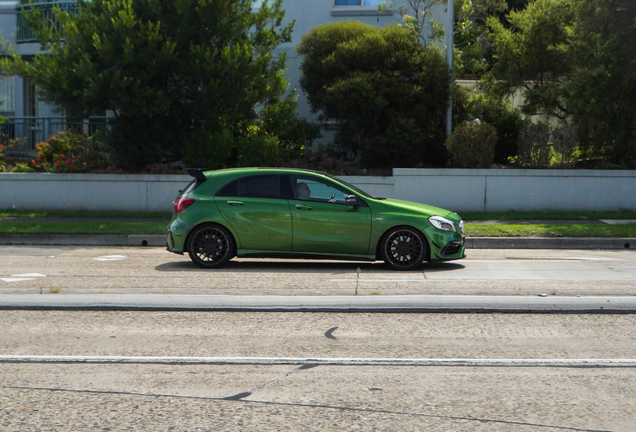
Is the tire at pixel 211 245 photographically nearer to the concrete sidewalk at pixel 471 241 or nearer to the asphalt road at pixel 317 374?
the asphalt road at pixel 317 374

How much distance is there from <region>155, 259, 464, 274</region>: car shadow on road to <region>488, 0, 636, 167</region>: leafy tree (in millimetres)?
10304

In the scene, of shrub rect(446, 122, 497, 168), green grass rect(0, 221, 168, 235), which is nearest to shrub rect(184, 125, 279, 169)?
green grass rect(0, 221, 168, 235)

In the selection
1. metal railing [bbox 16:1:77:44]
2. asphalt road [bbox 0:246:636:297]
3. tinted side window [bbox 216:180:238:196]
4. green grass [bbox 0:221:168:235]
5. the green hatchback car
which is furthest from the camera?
metal railing [bbox 16:1:77:44]

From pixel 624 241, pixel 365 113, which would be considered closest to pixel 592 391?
pixel 624 241

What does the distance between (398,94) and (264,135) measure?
12.7 feet

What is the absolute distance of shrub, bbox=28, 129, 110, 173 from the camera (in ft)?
67.3

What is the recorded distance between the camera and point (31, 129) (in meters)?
24.7

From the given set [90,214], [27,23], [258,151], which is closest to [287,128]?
[258,151]

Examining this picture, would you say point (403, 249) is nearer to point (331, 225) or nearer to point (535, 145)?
point (331, 225)

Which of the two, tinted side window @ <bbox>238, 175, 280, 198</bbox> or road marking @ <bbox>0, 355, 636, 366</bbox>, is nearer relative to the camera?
road marking @ <bbox>0, 355, 636, 366</bbox>

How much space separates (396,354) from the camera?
6.20 meters

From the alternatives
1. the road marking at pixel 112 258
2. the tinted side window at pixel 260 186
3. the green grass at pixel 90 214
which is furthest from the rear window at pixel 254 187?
the green grass at pixel 90 214

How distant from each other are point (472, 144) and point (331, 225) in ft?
32.8

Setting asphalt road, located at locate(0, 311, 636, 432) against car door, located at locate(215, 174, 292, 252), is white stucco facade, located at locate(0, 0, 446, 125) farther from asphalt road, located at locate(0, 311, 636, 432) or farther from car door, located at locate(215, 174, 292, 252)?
asphalt road, located at locate(0, 311, 636, 432)
